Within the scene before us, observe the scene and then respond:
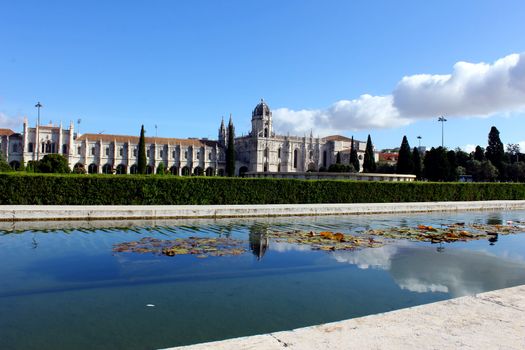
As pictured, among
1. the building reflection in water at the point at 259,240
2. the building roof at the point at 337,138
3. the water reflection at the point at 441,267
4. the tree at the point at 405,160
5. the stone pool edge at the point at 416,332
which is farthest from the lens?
the building roof at the point at 337,138

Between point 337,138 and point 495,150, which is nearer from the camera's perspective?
point 495,150

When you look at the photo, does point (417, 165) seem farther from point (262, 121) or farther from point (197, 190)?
point (197, 190)

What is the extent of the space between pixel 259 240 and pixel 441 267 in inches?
184

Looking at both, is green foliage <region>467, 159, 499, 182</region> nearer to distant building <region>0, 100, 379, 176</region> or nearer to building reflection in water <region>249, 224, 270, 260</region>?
distant building <region>0, 100, 379, 176</region>

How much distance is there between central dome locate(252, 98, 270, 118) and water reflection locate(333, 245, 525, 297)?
8257cm

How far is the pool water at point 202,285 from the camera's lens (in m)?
5.42

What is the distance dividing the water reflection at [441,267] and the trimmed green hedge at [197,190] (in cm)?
1180

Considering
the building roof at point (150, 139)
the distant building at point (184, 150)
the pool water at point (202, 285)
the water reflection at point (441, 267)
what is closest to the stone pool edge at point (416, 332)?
the pool water at point (202, 285)

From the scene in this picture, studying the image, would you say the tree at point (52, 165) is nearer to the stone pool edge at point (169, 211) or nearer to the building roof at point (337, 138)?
the stone pool edge at point (169, 211)

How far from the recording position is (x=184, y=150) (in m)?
84.3

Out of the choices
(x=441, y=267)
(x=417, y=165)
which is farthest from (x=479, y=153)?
(x=441, y=267)

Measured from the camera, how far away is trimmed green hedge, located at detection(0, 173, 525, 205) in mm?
18484

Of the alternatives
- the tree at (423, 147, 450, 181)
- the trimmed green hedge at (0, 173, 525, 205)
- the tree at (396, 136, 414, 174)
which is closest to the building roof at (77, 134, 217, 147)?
the tree at (396, 136, 414, 174)

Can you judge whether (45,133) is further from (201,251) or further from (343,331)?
(343,331)
